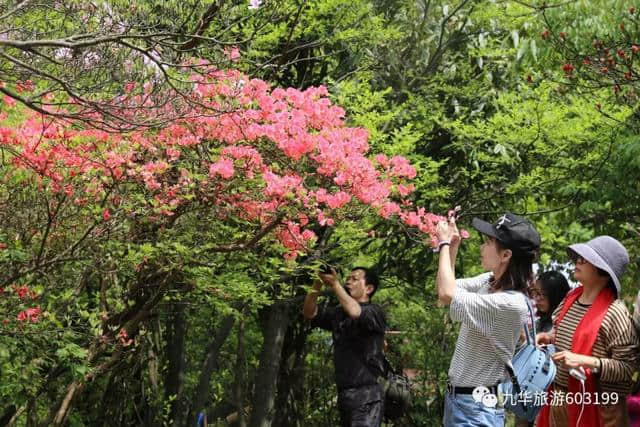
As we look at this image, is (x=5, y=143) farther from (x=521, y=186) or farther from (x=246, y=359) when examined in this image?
(x=246, y=359)

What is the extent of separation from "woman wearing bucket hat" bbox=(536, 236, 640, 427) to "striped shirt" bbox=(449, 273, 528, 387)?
25cm

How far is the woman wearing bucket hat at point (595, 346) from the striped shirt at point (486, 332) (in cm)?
25

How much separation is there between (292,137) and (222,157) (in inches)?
16.1

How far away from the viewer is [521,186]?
25.8 ft

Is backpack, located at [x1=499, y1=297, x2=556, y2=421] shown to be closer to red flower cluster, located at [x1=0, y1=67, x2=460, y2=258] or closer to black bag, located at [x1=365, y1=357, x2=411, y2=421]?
red flower cluster, located at [x1=0, y1=67, x2=460, y2=258]

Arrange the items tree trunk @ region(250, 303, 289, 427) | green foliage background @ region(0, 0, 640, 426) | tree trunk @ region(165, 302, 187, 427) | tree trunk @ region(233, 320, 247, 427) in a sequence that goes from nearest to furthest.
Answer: green foliage background @ region(0, 0, 640, 426), tree trunk @ region(250, 303, 289, 427), tree trunk @ region(165, 302, 187, 427), tree trunk @ region(233, 320, 247, 427)

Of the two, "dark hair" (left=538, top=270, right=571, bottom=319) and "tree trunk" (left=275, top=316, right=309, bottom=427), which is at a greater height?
"dark hair" (left=538, top=270, right=571, bottom=319)

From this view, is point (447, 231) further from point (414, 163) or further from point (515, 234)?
point (414, 163)

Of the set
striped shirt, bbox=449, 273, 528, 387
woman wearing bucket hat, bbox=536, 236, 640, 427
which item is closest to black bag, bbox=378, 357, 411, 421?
woman wearing bucket hat, bbox=536, 236, 640, 427

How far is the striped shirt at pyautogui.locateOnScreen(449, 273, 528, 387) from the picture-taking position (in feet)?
12.0

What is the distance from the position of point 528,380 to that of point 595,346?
40cm

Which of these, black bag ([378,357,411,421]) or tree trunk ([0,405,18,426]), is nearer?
black bag ([378,357,411,421])

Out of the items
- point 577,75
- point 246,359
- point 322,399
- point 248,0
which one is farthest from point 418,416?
point 248,0

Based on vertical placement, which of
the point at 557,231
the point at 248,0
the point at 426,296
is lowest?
the point at 426,296
